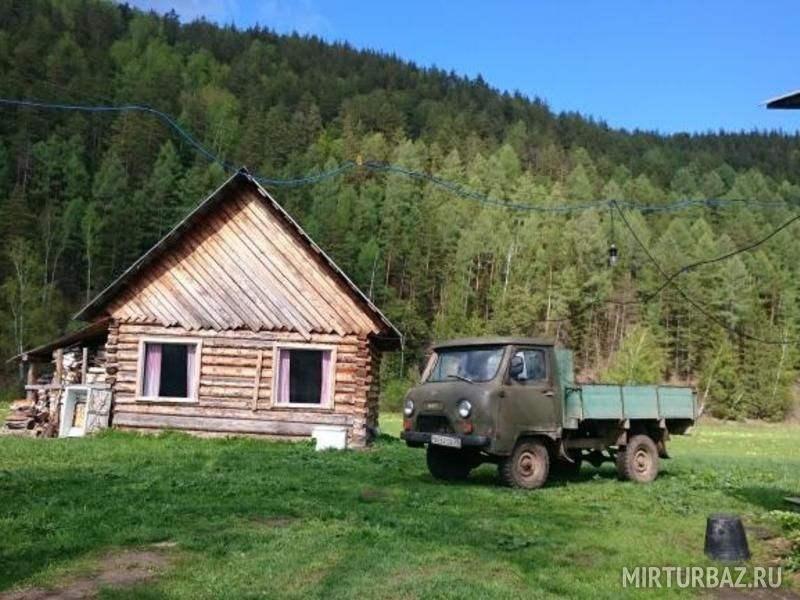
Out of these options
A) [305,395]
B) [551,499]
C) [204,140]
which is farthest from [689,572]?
[204,140]

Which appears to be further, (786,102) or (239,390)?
(239,390)

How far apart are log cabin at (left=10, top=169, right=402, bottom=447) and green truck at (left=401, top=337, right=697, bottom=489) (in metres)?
7.42

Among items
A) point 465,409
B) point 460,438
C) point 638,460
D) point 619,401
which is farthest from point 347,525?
point 638,460

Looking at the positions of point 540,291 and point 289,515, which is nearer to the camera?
point 289,515

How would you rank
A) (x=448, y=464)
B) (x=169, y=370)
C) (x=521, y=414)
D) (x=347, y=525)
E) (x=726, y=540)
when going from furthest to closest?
(x=169, y=370), (x=448, y=464), (x=521, y=414), (x=347, y=525), (x=726, y=540)

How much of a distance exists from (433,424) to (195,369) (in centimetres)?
1052

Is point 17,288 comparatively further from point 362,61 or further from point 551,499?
point 362,61

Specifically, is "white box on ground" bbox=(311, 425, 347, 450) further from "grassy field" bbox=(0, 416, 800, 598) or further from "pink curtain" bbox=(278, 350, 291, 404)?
"grassy field" bbox=(0, 416, 800, 598)

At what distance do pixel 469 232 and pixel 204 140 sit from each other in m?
54.4

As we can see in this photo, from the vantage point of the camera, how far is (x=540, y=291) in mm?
93812

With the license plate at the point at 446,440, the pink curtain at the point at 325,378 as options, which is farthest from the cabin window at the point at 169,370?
the license plate at the point at 446,440

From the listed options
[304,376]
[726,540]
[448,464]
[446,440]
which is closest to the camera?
[726,540]

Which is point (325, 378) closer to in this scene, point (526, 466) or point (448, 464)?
point (448, 464)

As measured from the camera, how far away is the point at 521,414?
13547 mm
